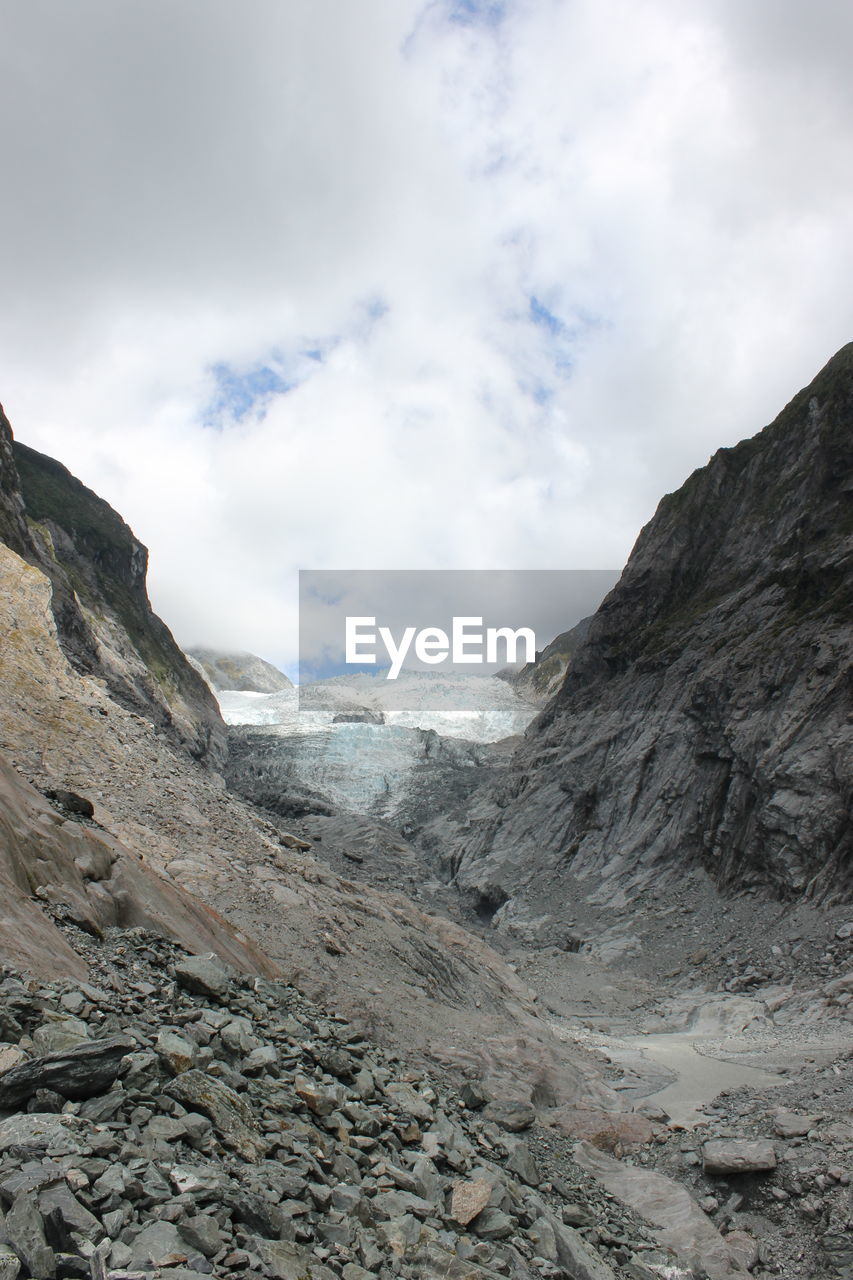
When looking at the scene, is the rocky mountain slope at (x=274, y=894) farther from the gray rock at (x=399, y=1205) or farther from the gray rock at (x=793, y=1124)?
the gray rock at (x=399, y=1205)

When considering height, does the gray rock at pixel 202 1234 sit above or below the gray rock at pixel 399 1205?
above

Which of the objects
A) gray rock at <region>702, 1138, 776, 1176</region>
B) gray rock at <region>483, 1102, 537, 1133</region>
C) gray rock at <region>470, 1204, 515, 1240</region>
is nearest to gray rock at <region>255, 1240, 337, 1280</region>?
gray rock at <region>470, 1204, 515, 1240</region>

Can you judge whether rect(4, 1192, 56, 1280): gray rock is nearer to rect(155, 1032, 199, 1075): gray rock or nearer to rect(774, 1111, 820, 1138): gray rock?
rect(155, 1032, 199, 1075): gray rock

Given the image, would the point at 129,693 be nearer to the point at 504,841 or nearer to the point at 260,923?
the point at 504,841

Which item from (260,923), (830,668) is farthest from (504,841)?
(260,923)

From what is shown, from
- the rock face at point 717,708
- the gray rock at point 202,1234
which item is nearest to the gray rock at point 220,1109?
the gray rock at point 202,1234

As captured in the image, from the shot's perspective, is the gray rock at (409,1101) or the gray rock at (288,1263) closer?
the gray rock at (288,1263)

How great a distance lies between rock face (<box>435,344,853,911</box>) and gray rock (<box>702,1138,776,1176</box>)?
55.2 feet

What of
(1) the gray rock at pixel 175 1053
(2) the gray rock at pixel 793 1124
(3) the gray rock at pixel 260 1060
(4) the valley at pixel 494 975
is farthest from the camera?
(2) the gray rock at pixel 793 1124

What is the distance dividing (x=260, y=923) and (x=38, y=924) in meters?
7.01

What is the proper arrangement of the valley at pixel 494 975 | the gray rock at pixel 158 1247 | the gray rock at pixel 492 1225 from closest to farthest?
the gray rock at pixel 158 1247 < the valley at pixel 494 975 < the gray rock at pixel 492 1225

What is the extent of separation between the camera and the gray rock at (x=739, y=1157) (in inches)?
379

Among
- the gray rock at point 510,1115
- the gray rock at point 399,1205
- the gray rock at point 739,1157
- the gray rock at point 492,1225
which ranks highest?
the gray rock at point 399,1205

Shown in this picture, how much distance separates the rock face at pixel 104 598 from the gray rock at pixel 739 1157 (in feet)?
102
